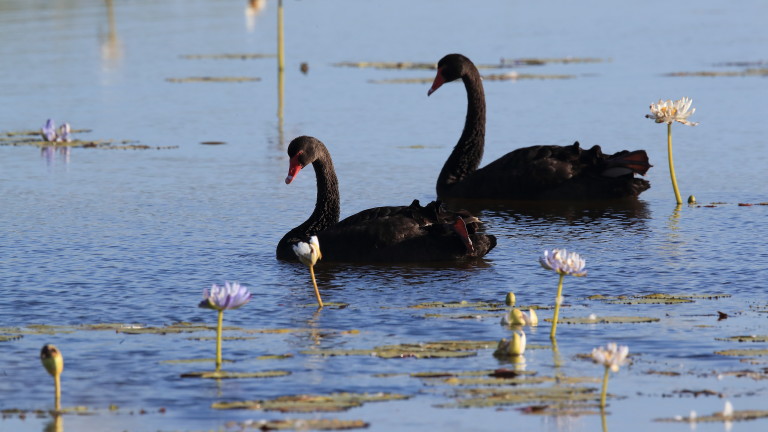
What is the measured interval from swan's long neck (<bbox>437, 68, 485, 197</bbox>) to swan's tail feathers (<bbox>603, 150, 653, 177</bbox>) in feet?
6.17

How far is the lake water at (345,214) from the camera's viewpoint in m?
8.22

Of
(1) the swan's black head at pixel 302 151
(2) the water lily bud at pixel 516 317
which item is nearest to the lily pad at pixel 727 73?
(1) the swan's black head at pixel 302 151

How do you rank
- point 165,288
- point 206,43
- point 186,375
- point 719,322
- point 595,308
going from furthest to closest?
point 206,43 → point 165,288 → point 595,308 → point 719,322 → point 186,375

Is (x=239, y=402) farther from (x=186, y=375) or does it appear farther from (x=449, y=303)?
(x=449, y=303)

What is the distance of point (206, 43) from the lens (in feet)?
123

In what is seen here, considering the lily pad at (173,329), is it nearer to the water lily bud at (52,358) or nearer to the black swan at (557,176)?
the water lily bud at (52,358)

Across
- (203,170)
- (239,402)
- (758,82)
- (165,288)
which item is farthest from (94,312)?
(758,82)

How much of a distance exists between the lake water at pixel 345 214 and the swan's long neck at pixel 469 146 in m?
0.29

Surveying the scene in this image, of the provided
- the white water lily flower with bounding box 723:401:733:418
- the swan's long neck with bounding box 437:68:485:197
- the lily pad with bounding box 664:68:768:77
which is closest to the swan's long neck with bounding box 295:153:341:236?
the swan's long neck with bounding box 437:68:485:197

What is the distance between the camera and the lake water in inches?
324

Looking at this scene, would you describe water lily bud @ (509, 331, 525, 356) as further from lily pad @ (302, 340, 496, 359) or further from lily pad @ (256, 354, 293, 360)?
lily pad @ (256, 354, 293, 360)

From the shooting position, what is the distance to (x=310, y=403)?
771 cm

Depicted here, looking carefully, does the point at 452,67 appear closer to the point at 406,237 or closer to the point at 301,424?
the point at 406,237

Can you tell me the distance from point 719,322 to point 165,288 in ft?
14.2
